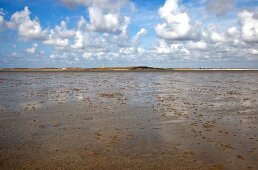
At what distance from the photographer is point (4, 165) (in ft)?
29.4

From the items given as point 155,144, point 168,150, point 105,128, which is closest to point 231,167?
point 168,150

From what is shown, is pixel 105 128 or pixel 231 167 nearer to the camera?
pixel 231 167

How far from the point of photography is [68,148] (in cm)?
1081

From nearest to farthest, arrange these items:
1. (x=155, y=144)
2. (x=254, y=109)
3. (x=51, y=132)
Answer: (x=155, y=144) → (x=51, y=132) → (x=254, y=109)

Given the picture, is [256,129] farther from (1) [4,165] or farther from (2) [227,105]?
(1) [4,165]

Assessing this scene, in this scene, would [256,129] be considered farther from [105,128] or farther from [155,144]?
[105,128]

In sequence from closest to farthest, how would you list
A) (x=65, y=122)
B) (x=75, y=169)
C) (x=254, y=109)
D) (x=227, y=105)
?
1. (x=75, y=169)
2. (x=65, y=122)
3. (x=254, y=109)
4. (x=227, y=105)

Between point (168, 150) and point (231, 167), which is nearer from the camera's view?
point (231, 167)

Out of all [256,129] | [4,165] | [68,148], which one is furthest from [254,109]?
[4,165]

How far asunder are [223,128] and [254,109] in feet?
23.4

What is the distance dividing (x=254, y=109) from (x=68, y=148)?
14.2 m

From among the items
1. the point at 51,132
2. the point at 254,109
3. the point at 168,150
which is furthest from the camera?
the point at 254,109

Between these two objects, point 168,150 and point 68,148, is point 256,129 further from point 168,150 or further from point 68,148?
point 68,148

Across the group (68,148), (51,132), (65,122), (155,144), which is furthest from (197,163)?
(65,122)
